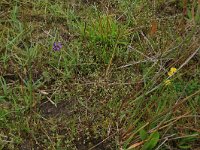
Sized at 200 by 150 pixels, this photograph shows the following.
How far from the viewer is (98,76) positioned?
2.13 meters

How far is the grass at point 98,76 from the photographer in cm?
185

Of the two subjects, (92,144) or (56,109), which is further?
(56,109)

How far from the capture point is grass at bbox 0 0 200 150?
6.06 ft

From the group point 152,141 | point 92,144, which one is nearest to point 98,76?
point 92,144

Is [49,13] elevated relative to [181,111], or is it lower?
elevated

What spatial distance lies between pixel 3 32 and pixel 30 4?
1.05 feet

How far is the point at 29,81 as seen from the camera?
205 cm

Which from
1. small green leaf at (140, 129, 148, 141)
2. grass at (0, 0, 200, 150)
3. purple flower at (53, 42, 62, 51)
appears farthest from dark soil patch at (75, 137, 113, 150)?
purple flower at (53, 42, 62, 51)

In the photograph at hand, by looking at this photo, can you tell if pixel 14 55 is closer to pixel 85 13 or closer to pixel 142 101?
pixel 85 13

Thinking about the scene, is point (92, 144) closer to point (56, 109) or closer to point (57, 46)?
point (56, 109)

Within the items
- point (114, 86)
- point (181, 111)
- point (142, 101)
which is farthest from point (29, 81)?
point (181, 111)

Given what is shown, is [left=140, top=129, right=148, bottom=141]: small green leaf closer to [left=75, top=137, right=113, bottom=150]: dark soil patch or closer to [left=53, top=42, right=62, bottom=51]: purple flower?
[left=75, top=137, right=113, bottom=150]: dark soil patch

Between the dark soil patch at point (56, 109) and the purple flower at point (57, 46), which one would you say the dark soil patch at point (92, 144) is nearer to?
the dark soil patch at point (56, 109)

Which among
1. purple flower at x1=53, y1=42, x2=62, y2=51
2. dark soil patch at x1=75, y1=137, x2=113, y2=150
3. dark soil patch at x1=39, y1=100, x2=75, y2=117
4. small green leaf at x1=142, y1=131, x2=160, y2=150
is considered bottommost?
dark soil patch at x1=75, y1=137, x2=113, y2=150
